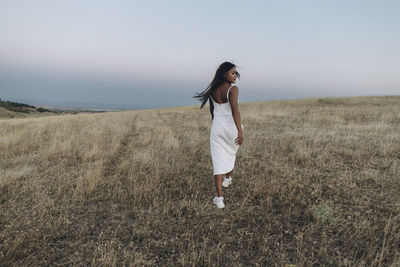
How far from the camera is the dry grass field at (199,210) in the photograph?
2787 mm

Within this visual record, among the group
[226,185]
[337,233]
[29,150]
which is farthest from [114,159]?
[337,233]

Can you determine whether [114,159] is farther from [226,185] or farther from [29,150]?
[226,185]

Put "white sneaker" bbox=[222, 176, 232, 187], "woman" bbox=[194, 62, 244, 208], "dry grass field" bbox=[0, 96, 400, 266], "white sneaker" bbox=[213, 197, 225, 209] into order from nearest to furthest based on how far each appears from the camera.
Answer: "dry grass field" bbox=[0, 96, 400, 266]
"woman" bbox=[194, 62, 244, 208]
"white sneaker" bbox=[213, 197, 225, 209]
"white sneaker" bbox=[222, 176, 232, 187]

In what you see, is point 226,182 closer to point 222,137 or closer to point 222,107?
point 222,137

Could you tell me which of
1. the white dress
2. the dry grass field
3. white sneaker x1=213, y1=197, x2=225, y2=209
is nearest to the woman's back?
the white dress

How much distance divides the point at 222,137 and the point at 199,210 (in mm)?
1416

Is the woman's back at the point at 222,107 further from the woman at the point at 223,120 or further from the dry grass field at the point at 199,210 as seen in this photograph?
the dry grass field at the point at 199,210

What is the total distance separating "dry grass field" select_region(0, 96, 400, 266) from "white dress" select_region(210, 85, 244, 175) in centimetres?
79

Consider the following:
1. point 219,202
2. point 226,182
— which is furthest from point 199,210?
point 226,182

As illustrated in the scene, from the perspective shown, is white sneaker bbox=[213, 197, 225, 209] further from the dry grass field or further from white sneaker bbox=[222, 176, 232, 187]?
white sneaker bbox=[222, 176, 232, 187]

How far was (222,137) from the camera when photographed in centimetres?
403

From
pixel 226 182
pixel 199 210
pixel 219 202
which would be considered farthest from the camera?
pixel 226 182

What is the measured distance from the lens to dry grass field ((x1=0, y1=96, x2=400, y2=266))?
2.79 m

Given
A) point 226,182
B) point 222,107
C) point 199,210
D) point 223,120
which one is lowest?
point 199,210
